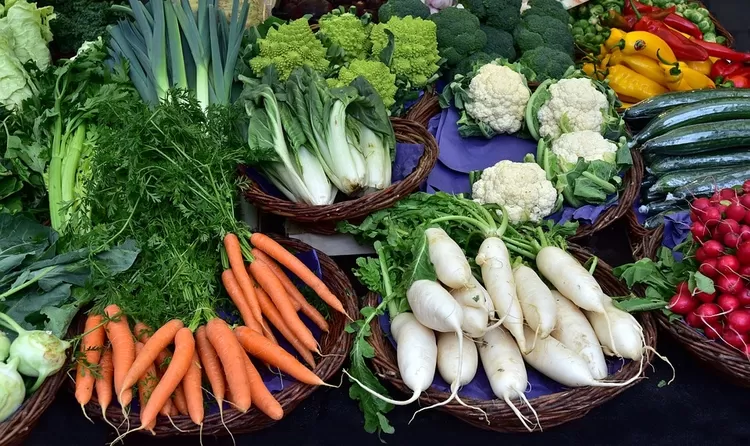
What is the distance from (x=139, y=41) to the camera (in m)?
2.25

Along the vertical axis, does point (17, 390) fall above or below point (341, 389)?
above

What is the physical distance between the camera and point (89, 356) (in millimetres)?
1521

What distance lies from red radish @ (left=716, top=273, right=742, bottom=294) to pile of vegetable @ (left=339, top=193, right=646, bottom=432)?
26 cm

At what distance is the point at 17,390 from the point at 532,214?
62.2 inches

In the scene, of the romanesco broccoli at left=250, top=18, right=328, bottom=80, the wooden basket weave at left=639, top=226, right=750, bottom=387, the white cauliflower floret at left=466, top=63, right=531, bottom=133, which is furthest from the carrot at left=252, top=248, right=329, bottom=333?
the white cauliflower floret at left=466, top=63, right=531, bottom=133

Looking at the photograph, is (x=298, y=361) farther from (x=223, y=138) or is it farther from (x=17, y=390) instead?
(x=223, y=138)

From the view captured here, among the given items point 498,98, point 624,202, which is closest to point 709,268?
point 624,202

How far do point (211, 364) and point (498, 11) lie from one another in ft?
6.79

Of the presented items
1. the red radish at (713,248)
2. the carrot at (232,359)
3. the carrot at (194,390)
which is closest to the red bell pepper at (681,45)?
the red radish at (713,248)

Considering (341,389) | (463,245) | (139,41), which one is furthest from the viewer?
(139,41)

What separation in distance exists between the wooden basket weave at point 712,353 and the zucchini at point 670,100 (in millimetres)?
1055

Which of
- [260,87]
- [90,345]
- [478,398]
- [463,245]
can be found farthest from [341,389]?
[260,87]

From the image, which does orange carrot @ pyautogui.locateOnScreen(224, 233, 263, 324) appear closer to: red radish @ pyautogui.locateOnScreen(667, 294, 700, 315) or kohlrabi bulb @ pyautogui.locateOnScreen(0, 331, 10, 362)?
kohlrabi bulb @ pyautogui.locateOnScreen(0, 331, 10, 362)

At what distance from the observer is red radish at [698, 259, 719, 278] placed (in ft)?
5.23
